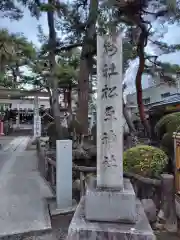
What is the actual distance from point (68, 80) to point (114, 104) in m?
14.9

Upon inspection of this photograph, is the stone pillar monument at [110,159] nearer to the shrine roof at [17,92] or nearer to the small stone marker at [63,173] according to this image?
the small stone marker at [63,173]

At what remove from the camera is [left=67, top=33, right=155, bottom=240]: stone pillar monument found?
240 cm

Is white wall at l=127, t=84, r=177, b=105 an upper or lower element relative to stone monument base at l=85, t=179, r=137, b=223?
upper

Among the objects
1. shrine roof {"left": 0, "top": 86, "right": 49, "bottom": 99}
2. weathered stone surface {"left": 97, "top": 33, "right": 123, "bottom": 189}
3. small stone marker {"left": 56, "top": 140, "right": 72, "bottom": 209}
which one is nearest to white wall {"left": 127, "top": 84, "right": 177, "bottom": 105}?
shrine roof {"left": 0, "top": 86, "right": 49, "bottom": 99}

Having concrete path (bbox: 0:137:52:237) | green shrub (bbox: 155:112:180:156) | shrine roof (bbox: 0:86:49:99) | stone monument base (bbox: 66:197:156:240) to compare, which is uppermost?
shrine roof (bbox: 0:86:49:99)

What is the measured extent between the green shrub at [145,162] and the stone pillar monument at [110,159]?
1869 millimetres

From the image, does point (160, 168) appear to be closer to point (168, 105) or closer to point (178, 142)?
point (178, 142)

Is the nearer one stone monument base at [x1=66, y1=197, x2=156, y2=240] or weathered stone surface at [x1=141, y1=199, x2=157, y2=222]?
stone monument base at [x1=66, y1=197, x2=156, y2=240]

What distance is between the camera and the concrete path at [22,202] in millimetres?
3461

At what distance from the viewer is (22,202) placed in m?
4.35

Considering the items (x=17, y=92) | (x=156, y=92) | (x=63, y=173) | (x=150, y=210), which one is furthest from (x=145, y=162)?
(x=156, y=92)

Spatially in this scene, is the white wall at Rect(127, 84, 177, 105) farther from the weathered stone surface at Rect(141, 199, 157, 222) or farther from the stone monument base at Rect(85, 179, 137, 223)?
the stone monument base at Rect(85, 179, 137, 223)

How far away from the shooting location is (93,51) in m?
7.72

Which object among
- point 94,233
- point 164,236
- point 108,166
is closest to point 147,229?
point 94,233
